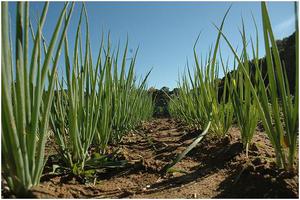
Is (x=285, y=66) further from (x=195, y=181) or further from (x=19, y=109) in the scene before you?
(x=19, y=109)

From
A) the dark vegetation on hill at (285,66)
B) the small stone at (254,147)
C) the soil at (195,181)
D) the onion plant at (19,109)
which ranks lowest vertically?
the soil at (195,181)

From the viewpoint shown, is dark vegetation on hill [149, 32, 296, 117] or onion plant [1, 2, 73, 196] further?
dark vegetation on hill [149, 32, 296, 117]

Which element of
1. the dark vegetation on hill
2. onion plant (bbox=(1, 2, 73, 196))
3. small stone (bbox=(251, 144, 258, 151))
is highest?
the dark vegetation on hill

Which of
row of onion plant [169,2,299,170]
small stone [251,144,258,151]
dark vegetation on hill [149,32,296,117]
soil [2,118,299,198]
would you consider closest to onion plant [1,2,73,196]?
soil [2,118,299,198]

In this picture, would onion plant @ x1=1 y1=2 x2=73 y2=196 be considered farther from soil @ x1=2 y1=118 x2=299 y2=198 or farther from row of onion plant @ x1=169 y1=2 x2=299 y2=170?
row of onion plant @ x1=169 y1=2 x2=299 y2=170

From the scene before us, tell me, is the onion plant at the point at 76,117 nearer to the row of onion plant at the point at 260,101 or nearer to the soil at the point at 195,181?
the soil at the point at 195,181

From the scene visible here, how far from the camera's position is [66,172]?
3.49 feet

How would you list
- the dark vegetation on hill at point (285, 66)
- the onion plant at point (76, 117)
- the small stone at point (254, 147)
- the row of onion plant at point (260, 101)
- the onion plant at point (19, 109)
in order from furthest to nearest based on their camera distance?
the dark vegetation on hill at point (285, 66), the small stone at point (254, 147), the onion plant at point (76, 117), the row of onion plant at point (260, 101), the onion plant at point (19, 109)

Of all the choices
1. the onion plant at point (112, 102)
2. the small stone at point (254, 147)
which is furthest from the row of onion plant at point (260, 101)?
the onion plant at point (112, 102)

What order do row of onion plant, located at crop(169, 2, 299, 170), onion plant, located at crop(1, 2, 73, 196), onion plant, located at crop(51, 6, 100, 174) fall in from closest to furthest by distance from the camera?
onion plant, located at crop(1, 2, 73, 196) → row of onion plant, located at crop(169, 2, 299, 170) → onion plant, located at crop(51, 6, 100, 174)

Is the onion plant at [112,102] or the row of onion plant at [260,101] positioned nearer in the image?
the row of onion plant at [260,101]

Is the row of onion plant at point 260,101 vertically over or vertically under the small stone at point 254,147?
over

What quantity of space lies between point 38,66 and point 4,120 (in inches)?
6.8

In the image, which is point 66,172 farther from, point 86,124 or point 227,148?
point 227,148
